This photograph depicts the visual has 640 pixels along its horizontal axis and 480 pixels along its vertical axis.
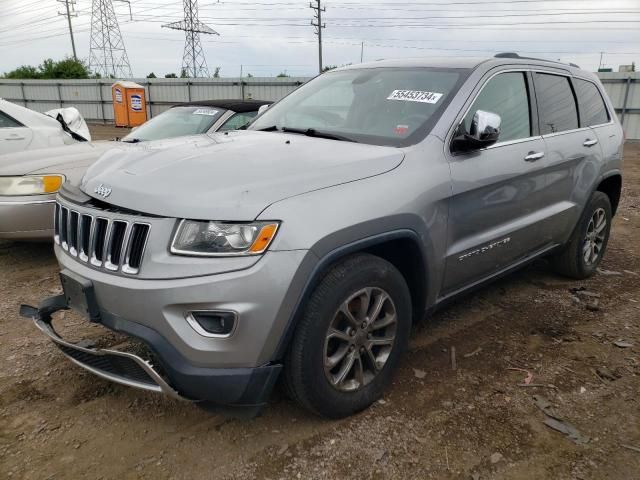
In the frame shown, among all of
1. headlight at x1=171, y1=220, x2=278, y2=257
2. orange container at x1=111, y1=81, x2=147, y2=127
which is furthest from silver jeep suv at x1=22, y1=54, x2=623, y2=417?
orange container at x1=111, y1=81, x2=147, y2=127

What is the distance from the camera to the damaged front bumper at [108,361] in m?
2.21

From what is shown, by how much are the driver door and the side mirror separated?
0.05m

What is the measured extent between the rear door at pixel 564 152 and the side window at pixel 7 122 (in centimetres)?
552

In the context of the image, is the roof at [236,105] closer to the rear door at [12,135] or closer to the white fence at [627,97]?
the rear door at [12,135]

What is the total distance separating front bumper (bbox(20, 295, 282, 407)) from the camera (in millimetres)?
2154

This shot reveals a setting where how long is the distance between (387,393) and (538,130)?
2135mm

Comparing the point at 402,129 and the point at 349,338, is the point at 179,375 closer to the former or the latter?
the point at 349,338

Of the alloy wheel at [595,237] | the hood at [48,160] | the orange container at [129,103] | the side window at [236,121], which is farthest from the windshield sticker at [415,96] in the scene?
the orange container at [129,103]

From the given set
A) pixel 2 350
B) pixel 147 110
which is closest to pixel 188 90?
pixel 147 110

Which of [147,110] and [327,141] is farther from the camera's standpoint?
[147,110]

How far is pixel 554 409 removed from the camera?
111 inches

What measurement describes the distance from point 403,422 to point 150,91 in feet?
80.2

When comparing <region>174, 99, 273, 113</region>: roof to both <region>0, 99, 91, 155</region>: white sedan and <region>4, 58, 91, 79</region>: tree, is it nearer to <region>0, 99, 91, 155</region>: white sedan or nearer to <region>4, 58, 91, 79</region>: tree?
<region>0, 99, 91, 155</region>: white sedan

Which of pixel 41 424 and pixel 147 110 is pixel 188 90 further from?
pixel 41 424
